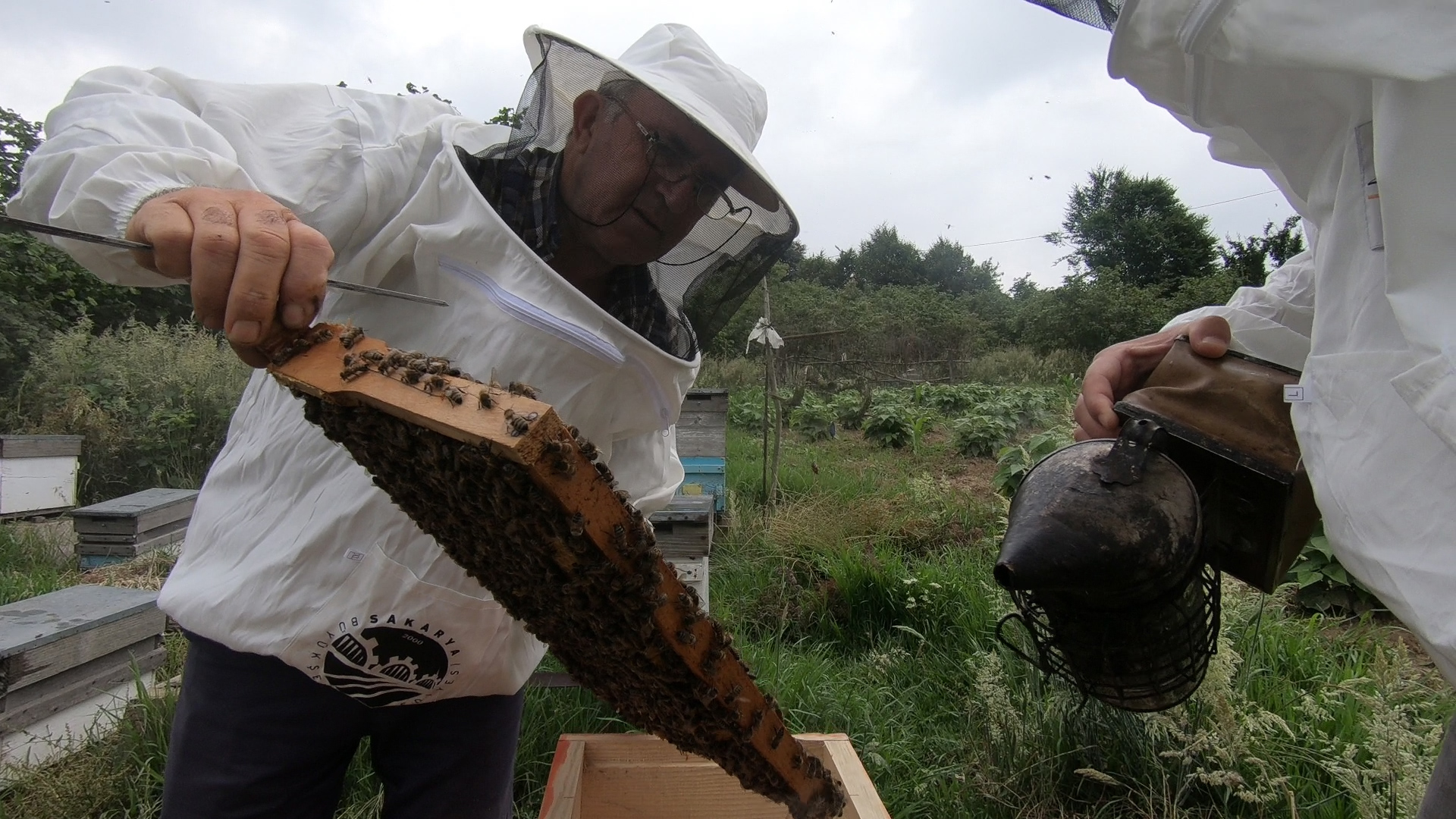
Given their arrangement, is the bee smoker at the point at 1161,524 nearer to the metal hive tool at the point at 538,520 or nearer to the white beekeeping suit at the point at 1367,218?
the white beekeeping suit at the point at 1367,218

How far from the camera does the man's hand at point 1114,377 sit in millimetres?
1543

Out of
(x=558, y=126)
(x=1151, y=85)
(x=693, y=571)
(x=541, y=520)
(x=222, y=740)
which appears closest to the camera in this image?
(x=541, y=520)

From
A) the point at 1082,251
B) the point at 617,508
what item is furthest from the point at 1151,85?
the point at 1082,251

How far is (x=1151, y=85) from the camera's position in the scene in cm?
118

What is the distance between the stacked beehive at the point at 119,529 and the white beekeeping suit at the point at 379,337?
Answer: 3981mm

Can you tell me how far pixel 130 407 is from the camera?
7.26m

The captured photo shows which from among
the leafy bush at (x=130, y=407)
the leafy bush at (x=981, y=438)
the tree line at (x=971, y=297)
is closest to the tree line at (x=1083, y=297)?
the tree line at (x=971, y=297)

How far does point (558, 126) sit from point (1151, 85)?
1135 millimetres

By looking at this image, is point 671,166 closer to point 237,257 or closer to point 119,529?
point 237,257

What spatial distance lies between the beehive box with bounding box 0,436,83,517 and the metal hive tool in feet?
20.0

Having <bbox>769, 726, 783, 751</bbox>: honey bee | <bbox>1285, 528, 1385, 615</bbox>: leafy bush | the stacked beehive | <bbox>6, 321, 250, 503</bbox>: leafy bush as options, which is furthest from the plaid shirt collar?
<bbox>6, 321, 250, 503</bbox>: leafy bush

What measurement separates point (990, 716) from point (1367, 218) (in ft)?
7.58

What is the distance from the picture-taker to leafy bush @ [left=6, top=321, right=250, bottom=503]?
6875mm

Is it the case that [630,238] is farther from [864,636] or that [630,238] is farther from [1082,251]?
[1082,251]
